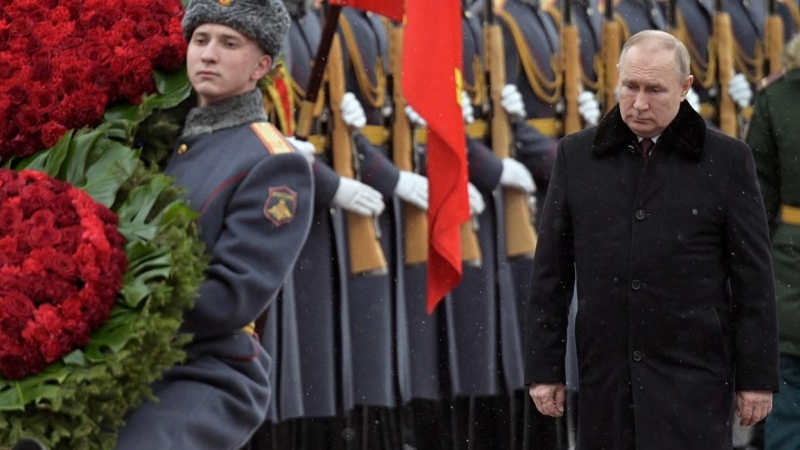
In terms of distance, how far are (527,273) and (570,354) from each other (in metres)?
0.47

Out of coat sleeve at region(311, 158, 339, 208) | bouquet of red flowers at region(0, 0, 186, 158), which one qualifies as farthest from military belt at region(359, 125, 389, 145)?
bouquet of red flowers at region(0, 0, 186, 158)

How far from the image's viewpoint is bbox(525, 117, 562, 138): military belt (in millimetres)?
9805

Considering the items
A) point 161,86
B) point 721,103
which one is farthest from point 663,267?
point 721,103

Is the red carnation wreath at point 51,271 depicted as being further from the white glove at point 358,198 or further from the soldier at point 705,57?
the soldier at point 705,57

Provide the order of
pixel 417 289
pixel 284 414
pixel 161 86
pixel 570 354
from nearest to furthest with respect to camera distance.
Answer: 1. pixel 161 86
2. pixel 284 414
3. pixel 417 289
4. pixel 570 354

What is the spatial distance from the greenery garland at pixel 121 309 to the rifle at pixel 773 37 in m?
5.25

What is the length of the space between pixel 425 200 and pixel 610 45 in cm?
145

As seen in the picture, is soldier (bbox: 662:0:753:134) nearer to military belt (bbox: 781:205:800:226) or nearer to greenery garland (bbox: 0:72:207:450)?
military belt (bbox: 781:205:800:226)

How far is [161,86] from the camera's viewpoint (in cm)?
589

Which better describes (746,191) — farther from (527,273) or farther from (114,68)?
(527,273)

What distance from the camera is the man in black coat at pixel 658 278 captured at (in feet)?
18.1

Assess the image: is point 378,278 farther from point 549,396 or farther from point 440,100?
point 549,396

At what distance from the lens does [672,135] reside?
559 cm

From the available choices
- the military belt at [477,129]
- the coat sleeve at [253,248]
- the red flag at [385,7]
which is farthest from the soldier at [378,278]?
the coat sleeve at [253,248]
